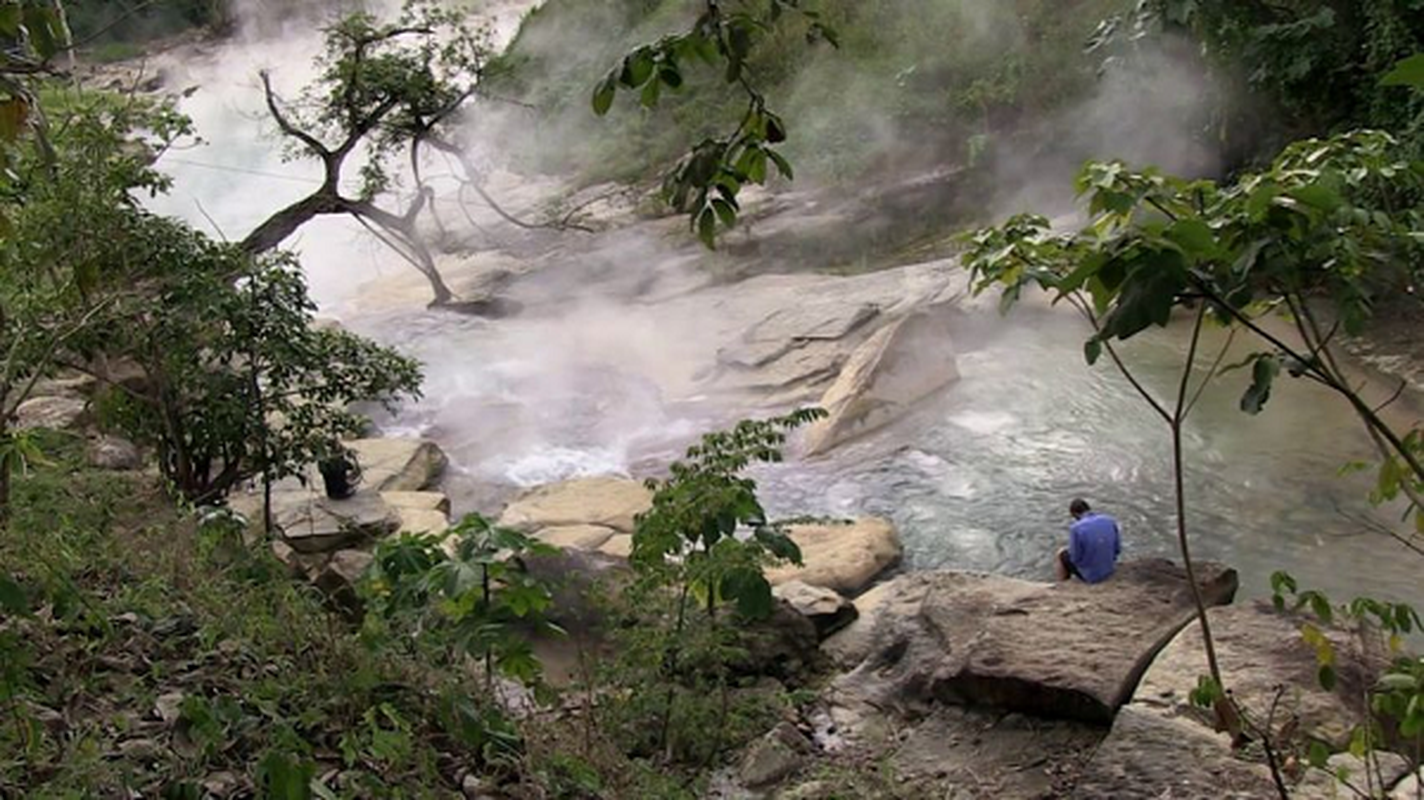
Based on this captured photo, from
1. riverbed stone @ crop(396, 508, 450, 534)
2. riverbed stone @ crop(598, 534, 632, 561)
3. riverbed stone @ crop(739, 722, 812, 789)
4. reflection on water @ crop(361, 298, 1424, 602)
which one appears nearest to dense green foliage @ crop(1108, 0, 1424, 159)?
→ reflection on water @ crop(361, 298, 1424, 602)

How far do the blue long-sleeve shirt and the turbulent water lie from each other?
0.96 metres

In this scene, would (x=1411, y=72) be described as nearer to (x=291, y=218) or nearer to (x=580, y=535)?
(x=580, y=535)

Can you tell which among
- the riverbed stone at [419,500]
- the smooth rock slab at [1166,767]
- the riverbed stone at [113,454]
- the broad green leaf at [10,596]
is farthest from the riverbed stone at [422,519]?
the broad green leaf at [10,596]

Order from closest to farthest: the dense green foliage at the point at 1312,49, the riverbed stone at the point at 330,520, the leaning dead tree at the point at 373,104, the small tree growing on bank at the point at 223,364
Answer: the small tree growing on bank at the point at 223,364
the riverbed stone at the point at 330,520
the leaning dead tree at the point at 373,104
the dense green foliage at the point at 1312,49

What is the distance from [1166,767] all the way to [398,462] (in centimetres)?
625

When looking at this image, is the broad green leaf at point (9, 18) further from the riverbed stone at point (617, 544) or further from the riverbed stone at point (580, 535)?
the riverbed stone at point (580, 535)

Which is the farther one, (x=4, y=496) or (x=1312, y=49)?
(x=1312, y=49)

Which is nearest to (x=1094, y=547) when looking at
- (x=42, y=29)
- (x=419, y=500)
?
(x=419, y=500)

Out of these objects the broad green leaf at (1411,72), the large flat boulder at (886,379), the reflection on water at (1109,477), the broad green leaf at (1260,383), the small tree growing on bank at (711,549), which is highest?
the broad green leaf at (1411,72)

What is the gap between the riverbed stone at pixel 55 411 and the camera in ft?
23.8

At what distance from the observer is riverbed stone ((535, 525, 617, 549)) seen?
7.46 m

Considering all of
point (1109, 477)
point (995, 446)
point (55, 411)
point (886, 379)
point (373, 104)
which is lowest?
point (1109, 477)

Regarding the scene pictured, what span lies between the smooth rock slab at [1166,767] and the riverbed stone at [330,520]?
13.2 ft

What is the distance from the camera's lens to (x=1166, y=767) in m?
3.68
